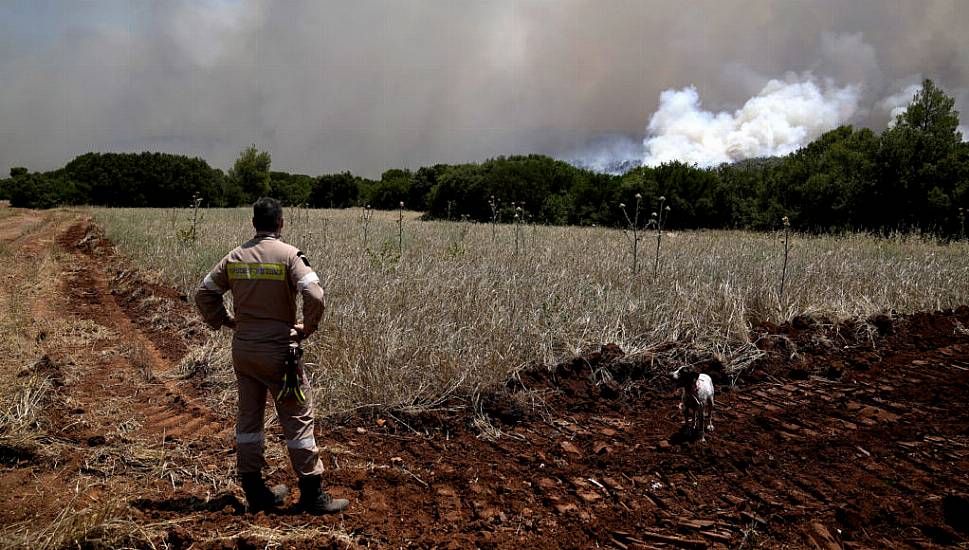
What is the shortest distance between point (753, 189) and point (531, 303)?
27328mm

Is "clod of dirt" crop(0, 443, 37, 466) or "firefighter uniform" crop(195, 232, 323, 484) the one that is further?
"clod of dirt" crop(0, 443, 37, 466)

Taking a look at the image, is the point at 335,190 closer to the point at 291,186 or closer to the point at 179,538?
the point at 291,186

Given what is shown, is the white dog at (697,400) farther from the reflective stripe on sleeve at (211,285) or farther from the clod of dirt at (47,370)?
the clod of dirt at (47,370)

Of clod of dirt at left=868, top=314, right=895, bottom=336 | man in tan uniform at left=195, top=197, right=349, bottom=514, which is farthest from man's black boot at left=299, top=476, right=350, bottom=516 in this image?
clod of dirt at left=868, top=314, right=895, bottom=336

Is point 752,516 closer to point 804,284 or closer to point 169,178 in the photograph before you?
point 804,284

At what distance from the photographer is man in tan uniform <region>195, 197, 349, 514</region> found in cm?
309

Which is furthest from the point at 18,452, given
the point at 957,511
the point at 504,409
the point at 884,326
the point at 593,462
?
the point at 884,326

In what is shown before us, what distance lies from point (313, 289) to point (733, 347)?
14.0 ft

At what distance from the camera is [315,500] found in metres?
3.10

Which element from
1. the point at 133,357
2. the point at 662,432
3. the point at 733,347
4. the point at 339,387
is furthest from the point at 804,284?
the point at 133,357

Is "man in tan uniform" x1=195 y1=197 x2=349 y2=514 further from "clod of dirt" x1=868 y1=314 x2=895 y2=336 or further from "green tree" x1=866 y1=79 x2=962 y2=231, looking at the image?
"green tree" x1=866 y1=79 x2=962 y2=231

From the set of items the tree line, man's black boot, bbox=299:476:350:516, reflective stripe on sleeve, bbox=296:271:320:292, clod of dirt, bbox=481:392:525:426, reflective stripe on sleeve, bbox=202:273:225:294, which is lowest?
man's black boot, bbox=299:476:350:516

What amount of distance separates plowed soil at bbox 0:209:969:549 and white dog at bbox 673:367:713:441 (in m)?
0.13

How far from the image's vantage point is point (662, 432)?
4113mm
